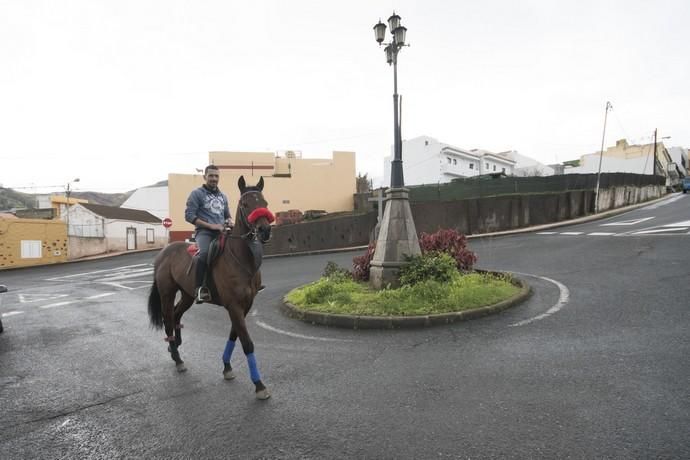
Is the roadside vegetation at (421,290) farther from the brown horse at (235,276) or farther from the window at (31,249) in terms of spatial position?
the window at (31,249)

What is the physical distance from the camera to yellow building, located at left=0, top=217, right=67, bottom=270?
1121 inches

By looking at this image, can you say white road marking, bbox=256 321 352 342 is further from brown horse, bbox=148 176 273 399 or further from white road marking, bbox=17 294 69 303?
white road marking, bbox=17 294 69 303

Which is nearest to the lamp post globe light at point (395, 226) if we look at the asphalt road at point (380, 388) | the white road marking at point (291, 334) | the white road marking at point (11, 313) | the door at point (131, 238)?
the asphalt road at point (380, 388)

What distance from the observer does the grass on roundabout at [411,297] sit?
6.69m

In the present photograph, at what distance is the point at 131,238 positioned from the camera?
4147 cm

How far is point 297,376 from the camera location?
14.6 feet

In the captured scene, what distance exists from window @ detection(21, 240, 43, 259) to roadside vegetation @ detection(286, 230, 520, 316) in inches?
1278

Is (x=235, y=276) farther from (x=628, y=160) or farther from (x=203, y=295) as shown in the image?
(x=628, y=160)

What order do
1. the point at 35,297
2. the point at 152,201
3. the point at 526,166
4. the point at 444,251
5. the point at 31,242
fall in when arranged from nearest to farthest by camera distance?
1. the point at 444,251
2. the point at 35,297
3. the point at 31,242
4. the point at 152,201
5. the point at 526,166

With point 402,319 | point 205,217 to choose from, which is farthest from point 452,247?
point 205,217

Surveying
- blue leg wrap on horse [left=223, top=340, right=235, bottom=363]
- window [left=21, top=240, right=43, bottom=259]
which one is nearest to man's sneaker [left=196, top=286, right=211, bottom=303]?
blue leg wrap on horse [left=223, top=340, right=235, bottom=363]

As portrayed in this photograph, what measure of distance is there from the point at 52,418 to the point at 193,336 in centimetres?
305

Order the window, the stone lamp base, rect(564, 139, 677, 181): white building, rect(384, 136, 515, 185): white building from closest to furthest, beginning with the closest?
the stone lamp base
the window
rect(384, 136, 515, 185): white building
rect(564, 139, 677, 181): white building

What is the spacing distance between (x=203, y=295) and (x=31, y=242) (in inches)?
1395
